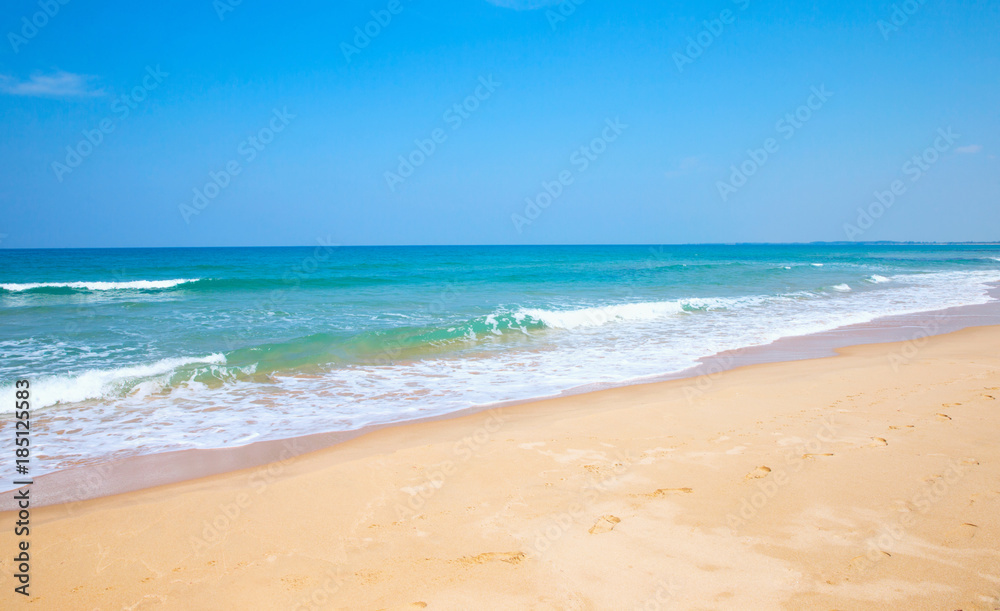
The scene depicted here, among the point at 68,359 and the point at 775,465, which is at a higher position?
the point at 775,465

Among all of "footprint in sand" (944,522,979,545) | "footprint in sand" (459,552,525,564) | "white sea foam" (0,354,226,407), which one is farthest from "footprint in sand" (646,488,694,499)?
"white sea foam" (0,354,226,407)

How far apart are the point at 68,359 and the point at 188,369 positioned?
8.37 feet

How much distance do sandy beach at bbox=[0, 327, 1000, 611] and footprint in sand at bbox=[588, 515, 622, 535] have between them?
0.02 meters

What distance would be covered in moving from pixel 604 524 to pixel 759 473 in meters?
1.59

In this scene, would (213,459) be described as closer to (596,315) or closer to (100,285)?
(596,315)

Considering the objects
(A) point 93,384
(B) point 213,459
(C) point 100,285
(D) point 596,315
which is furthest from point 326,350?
(C) point 100,285

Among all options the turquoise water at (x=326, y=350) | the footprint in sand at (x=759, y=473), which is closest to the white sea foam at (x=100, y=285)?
the turquoise water at (x=326, y=350)

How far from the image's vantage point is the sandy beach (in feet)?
8.86

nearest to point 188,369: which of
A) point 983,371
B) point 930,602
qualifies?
point 930,602

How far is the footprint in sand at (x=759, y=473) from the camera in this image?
4004mm

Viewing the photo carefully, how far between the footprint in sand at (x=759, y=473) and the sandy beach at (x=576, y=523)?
2cm

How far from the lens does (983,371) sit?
755cm

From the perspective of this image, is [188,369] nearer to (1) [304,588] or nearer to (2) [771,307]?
(1) [304,588]

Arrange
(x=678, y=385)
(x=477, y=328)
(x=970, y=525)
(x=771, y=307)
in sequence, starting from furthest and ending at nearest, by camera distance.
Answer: (x=771, y=307), (x=477, y=328), (x=678, y=385), (x=970, y=525)
